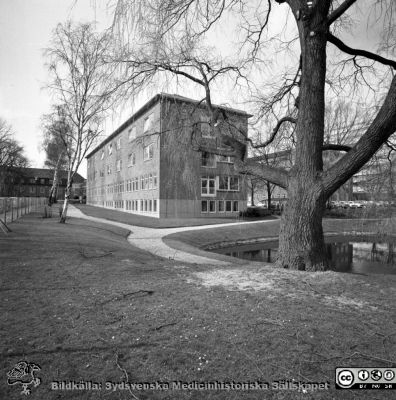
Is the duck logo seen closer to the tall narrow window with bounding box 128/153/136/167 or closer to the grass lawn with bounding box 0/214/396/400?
the grass lawn with bounding box 0/214/396/400

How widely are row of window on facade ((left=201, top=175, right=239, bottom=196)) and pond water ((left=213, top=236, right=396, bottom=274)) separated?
12923 millimetres

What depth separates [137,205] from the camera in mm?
38406

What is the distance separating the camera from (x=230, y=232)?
23.4 m

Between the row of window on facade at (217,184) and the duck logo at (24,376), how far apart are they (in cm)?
3104

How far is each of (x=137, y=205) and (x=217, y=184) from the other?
11.0 meters

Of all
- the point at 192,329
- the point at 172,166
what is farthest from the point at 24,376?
the point at 172,166

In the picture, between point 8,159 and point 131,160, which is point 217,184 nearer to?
point 131,160

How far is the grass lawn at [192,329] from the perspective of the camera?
2928 millimetres

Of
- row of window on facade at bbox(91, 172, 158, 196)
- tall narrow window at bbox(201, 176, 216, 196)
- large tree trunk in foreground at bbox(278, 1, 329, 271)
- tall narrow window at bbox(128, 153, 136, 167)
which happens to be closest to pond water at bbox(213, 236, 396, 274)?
large tree trunk in foreground at bbox(278, 1, 329, 271)

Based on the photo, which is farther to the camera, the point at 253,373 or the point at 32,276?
the point at 32,276

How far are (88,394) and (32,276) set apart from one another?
14.3 feet

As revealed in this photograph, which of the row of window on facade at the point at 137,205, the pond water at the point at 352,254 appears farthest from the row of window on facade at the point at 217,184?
the pond water at the point at 352,254

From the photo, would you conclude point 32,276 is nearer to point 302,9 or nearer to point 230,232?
point 302,9

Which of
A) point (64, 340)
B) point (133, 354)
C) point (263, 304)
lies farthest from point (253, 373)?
point (64, 340)
